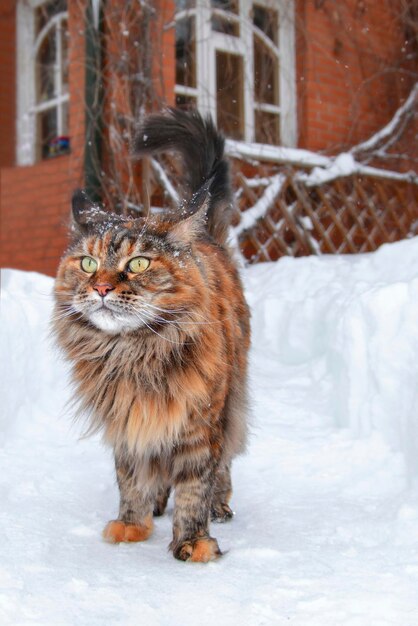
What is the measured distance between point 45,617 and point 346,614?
0.68 meters

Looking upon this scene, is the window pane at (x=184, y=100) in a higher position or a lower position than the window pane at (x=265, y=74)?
lower

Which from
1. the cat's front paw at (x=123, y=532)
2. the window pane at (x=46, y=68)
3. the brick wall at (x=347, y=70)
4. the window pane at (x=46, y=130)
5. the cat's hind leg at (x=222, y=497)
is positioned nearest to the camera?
the cat's front paw at (x=123, y=532)

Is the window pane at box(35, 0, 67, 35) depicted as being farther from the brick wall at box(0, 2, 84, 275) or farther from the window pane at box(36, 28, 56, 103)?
the brick wall at box(0, 2, 84, 275)

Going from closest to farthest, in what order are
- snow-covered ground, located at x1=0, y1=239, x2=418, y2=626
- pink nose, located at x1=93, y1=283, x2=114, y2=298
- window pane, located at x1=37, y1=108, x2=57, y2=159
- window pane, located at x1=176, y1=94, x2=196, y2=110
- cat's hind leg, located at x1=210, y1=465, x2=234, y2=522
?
snow-covered ground, located at x1=0, y1=239, x2=418, y2=626, pink nose, located at x1=93, y1=283, x2=114, y2=298, cat's hind leg, located at x1=210, y1=465, x2=234, y2=522, window pane, located at x1=176, y1=94, x2=196, y2=110, window pane, located at x1=37, y1=108, x2=57, y2=159

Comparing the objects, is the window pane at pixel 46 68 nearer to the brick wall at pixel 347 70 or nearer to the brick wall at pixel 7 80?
the brick wall at pixel 7 80

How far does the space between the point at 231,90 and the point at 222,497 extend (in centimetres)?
457

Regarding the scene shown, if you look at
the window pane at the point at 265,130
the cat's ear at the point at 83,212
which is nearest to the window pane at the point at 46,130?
the window pane at the point at 265,130

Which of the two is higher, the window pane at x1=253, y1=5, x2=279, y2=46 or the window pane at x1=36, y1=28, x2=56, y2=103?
the window pane at x1=253, y1=5, x2=279, y2=46

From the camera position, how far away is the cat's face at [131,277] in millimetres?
1938

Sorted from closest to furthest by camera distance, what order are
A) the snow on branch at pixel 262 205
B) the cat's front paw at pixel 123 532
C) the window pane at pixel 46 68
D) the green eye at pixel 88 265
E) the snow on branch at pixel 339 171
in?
the green eye at pixel 88 265 → the cat's front paw at pixel 123 532 → the snow on branch at pixel 262 205 → the snow on branch at pixel 339 171 → the window pane at pixel 46 68

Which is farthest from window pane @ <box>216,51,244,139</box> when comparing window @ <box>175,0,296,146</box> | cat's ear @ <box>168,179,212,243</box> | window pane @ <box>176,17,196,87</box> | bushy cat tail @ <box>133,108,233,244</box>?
cat's ear @ <box>168,179,212,243</box>

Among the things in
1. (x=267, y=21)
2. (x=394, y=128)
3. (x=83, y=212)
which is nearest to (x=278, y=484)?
(x=83, y=212)

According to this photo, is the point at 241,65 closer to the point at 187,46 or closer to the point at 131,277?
the point at 187,46

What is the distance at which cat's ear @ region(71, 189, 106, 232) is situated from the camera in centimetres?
219
